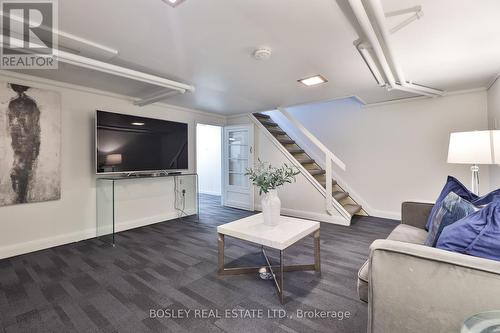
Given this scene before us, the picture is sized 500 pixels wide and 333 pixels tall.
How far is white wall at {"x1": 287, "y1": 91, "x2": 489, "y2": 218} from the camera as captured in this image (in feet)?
12.0

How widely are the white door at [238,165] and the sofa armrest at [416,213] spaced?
123 inches

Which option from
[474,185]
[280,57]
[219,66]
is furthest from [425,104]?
[219,66]

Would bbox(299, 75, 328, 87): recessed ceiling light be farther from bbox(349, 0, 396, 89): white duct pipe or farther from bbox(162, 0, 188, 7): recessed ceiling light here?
bbox(162, 0, 188, 7): recessed ceiling light

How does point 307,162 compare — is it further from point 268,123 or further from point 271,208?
point 271,208

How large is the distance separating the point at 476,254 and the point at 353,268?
4.78 ft

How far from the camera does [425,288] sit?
1.07 meters

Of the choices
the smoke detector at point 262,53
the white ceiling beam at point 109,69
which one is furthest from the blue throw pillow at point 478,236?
the white ceiling beam at point 109,69

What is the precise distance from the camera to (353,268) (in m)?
2.41

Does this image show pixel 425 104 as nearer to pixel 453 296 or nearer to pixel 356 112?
pixel 356 112

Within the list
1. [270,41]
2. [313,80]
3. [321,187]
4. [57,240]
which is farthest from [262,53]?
[57,240]

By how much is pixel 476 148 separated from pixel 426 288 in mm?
1620

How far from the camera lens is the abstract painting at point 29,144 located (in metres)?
2.71

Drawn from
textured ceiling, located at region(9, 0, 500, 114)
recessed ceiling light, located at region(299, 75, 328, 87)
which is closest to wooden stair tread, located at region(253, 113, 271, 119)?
textured ceiling, located at region(9, 0, 500, 114)

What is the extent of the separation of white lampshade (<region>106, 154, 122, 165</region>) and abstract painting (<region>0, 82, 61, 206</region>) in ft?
1.83
